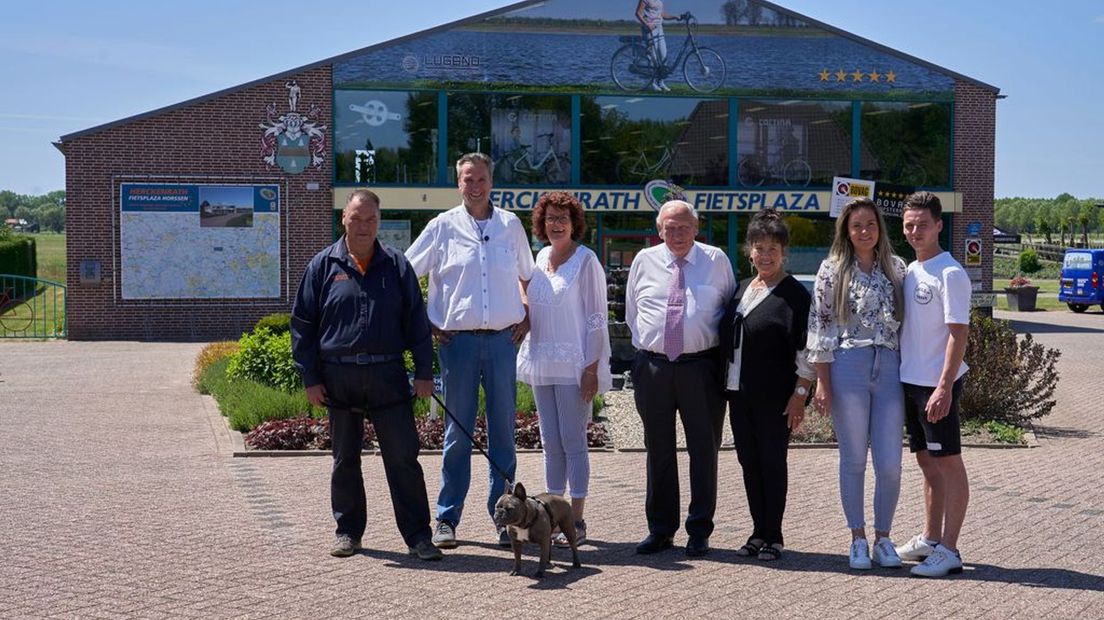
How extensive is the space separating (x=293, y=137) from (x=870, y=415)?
2158 centimetres

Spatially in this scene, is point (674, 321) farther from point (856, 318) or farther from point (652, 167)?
point (652, 167)

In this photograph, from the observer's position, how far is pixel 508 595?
631cm

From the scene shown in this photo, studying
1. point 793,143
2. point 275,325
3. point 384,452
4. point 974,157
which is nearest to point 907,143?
point 974,157

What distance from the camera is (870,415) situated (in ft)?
22.6

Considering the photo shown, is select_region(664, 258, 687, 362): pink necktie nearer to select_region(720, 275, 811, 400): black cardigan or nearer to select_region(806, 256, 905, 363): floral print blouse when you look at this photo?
select_region(720, 275, 811, 400): black cardigan

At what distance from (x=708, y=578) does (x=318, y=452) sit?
5178 mm

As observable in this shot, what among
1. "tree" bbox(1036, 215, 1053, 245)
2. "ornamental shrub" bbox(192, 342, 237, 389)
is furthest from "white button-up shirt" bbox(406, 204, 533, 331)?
"tree" bbox(1036, 215, 1053, 245)

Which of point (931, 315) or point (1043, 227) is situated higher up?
point (1043, 227)

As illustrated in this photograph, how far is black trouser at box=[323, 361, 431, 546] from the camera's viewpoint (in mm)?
7168

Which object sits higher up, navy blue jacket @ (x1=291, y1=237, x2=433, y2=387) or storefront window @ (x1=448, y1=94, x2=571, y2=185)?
storefront window @ (x1=448, y1=94, x2=571, y2=185)

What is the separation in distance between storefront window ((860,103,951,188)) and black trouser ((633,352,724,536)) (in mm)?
23436

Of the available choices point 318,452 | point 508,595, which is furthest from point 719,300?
point 318,452

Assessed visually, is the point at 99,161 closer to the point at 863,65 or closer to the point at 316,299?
the point at 863,65

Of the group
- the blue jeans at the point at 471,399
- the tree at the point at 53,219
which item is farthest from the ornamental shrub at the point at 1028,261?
the tree at the point at 53,219
